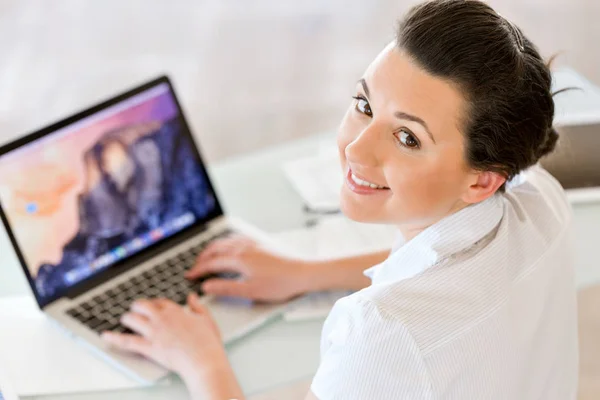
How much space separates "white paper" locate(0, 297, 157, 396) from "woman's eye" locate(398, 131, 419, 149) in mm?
534

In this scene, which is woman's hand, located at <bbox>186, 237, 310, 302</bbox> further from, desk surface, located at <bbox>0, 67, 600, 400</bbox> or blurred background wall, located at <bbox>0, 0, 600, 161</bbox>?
blurred background wall, located at <bbox>0, 0, 600, 161</bbox>

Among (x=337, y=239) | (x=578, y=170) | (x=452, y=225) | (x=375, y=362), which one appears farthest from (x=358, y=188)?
(x=578, y=170)

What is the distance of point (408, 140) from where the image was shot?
1141 mm

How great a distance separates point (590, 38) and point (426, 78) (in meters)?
2.96

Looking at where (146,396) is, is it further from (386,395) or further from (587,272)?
(587,272)

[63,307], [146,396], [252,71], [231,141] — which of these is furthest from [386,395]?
[252,71]

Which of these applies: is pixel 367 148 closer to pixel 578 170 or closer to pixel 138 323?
pixel 138 323

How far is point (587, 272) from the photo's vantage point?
1575 millimetres

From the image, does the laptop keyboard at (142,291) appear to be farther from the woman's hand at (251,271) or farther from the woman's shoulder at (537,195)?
the woman's shoulder at (537,195)

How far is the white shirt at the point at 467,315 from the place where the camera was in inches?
41.4

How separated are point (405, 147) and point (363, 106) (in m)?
0.11

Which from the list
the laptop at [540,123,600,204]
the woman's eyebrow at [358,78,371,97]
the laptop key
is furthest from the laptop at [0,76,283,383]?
the laptop at [540,123,600,204]

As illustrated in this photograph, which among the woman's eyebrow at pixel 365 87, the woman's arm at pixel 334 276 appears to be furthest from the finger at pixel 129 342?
the woman's eyebrow at pixel 365 87

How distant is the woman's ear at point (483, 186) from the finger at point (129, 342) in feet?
1.72
